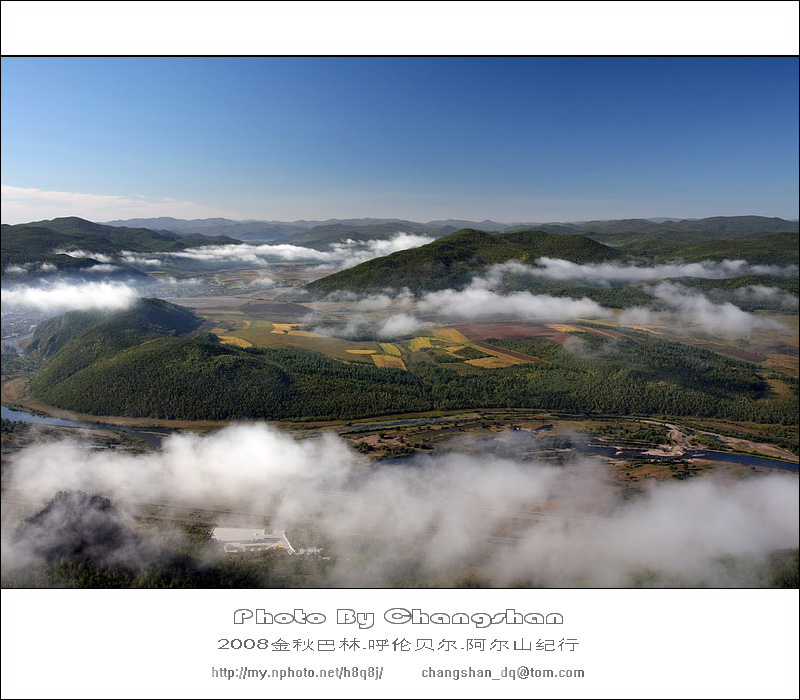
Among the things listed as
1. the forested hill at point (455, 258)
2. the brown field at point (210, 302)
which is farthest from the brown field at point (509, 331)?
the brown field at point (210, 302)

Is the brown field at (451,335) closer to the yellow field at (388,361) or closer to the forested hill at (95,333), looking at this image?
the yellow field at (388,361)

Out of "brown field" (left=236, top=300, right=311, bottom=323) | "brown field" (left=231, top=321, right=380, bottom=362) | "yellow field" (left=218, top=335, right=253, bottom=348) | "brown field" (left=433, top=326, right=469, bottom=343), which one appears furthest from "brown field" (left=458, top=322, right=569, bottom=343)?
"yellow field" (left=218, top=335, right=253, bottom=348)

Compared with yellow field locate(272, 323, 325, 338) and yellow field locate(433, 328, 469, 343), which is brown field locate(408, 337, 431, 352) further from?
yellow field locate(272, 323, 325, 338)

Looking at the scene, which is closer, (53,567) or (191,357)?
(53,567)

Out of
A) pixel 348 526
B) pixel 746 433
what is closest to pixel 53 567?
pixel 348 526

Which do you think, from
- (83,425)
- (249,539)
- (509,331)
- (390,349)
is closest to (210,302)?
(83,425)

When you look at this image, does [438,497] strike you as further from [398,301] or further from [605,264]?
[605,264]
